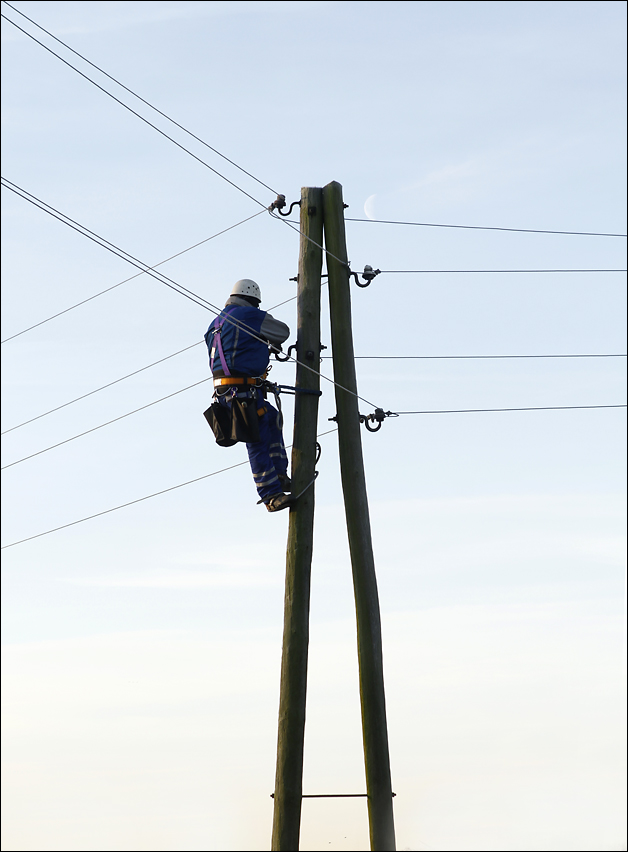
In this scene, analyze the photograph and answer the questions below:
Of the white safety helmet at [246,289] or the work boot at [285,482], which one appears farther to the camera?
the white safety helmet at [246,289]

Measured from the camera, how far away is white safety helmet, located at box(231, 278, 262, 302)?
888 cm

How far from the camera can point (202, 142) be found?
9.24 meters

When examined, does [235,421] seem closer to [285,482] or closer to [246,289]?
[285,482]

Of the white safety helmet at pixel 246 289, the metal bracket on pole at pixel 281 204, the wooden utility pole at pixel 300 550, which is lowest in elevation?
the wooden utility pole at pixel 300 550

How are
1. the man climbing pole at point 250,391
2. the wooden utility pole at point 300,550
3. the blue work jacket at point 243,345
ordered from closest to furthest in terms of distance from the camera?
1. the wooden utility pole at point 300,550
2. the man climbing pole at point 250,391
3. the blue work jacket at point 243,345

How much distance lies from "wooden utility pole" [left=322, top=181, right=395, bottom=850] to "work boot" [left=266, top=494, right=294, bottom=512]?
0.45 metres

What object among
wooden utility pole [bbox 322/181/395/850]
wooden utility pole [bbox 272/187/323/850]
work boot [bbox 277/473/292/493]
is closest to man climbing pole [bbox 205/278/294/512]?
work boot [bbox 277/473/292/493]

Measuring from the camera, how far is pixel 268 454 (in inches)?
332

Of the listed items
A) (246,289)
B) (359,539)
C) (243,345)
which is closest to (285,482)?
(359,539)

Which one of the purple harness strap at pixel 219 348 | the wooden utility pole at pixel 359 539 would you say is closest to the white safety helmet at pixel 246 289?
the purple harness strap at pixel 219 348

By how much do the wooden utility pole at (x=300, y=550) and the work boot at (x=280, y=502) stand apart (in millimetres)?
70

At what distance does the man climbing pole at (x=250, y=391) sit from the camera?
8.41m

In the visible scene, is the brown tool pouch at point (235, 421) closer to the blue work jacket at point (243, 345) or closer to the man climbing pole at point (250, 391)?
the man climbing pole at point (250, 391)

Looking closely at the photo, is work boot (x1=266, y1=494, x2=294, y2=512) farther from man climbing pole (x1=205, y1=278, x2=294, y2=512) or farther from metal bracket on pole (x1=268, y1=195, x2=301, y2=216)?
metal bracket on pole (x1=268, y1=195, x2=301, y2=216)
